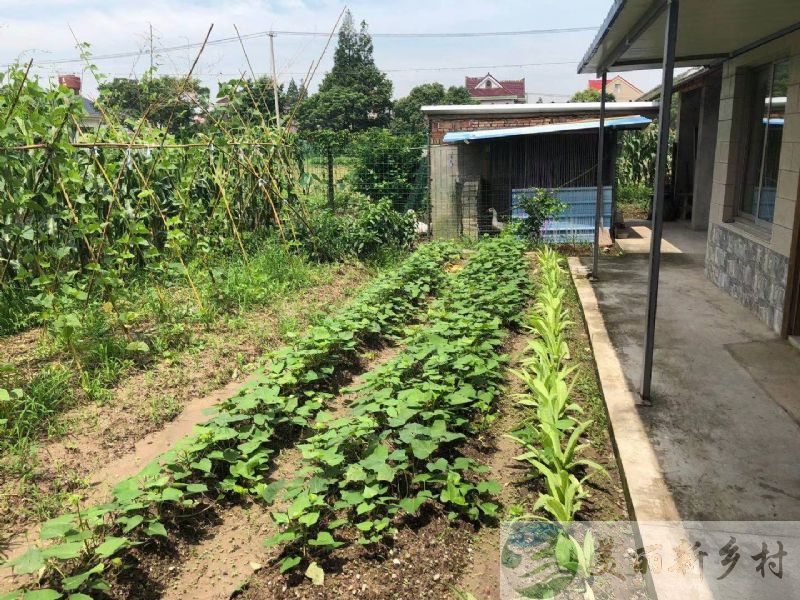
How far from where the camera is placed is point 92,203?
6676 millimetres

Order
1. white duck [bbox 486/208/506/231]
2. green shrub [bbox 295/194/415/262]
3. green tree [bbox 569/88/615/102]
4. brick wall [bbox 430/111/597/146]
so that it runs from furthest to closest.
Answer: green tree [bbox 569/88/615/102] → brick wall [bbox 430/111/597/146] → white duck [bbox 486/208/506/231] → green shrub [bbox 295/194/415/262]

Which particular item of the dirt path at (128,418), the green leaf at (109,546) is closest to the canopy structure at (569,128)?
the dirt path at (128,418)

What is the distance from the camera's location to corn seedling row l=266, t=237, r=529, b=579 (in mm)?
2898

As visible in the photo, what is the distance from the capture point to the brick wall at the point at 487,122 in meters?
A: 13.1

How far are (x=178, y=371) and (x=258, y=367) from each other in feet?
2.19

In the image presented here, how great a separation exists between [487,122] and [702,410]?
10291 millimetres

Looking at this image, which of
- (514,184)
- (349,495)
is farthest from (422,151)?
(349,495)

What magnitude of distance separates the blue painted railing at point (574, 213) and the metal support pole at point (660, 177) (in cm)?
689

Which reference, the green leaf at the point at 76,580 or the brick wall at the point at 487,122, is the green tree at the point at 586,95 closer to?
the brick wall at the point at 487,122

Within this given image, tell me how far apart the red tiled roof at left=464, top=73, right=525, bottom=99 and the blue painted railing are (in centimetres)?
7070

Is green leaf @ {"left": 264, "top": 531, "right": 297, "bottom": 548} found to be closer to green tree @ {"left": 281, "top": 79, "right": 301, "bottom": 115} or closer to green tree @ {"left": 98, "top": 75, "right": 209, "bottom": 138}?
green tree @ {"left": 98, "top": 75, "right": 209, "bottom": 138}

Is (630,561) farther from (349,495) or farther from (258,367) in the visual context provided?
(258,367)

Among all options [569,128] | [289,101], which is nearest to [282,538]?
[569,128]

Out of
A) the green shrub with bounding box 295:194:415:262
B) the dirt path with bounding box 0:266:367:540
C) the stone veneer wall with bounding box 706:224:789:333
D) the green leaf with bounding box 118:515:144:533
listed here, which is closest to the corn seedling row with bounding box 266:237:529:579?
the green leaf with bounding box 118:515:144:533
